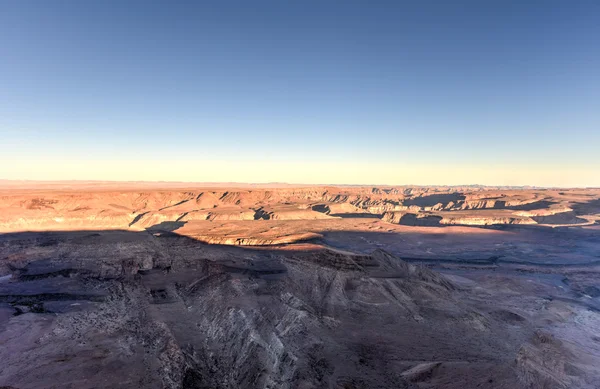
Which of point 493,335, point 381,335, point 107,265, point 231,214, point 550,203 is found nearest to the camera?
point 381,335

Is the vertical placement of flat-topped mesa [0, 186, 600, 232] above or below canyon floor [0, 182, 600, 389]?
above

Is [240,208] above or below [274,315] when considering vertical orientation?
above

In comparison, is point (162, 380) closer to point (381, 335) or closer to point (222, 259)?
point (381, 335)

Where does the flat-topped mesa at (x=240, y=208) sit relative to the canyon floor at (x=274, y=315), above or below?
above

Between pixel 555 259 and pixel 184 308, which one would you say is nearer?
pixel 184 308

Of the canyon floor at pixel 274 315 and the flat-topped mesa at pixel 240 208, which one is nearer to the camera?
the canyon floor at pixel 274 315

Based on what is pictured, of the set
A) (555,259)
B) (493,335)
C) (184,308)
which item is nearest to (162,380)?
(184,308)

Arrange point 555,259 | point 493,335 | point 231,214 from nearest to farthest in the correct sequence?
point 493,335, point 555,259, point 231,214

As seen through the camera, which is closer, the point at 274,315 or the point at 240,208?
the point at 274,315
